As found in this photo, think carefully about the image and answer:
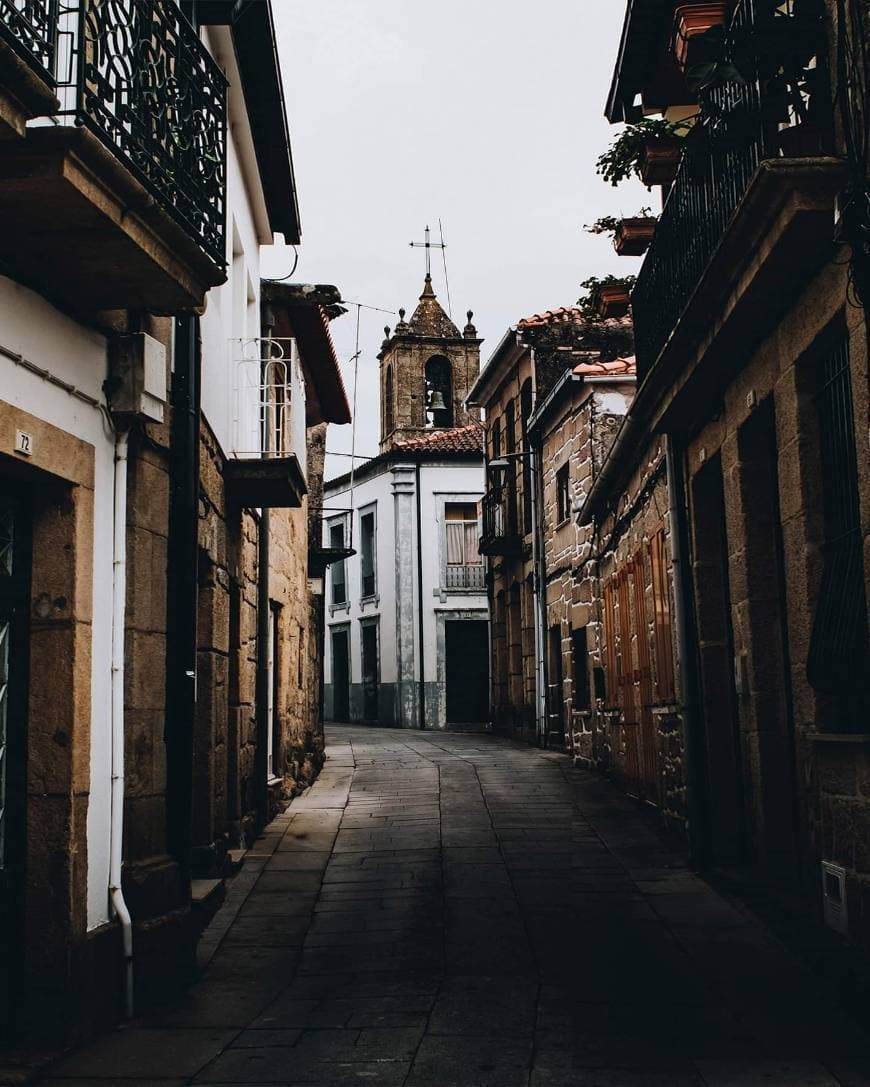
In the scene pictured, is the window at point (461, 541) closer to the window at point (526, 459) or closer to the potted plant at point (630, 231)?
the window at point (526, 459)

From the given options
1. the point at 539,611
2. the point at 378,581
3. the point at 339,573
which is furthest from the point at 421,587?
the point at 539,611

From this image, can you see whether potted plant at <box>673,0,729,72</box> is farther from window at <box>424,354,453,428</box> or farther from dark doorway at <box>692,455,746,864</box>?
window at <box>424,354,453,428</box>

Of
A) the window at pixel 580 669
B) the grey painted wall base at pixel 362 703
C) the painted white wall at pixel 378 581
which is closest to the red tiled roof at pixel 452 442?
the painted white wall at pixel 378 581

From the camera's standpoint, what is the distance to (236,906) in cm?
859

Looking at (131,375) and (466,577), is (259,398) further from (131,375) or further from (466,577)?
(466,577)

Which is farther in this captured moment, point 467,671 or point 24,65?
point 467,671

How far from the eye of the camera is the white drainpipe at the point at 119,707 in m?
6.04

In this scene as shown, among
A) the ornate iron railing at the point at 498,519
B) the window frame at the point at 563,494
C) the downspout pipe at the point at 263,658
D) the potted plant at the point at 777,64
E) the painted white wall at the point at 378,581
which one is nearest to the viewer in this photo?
the potted plant at the point at 777,64

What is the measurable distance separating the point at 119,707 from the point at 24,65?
3.01 metres

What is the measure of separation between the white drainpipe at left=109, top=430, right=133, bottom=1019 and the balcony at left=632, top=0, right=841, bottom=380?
10.4 ft

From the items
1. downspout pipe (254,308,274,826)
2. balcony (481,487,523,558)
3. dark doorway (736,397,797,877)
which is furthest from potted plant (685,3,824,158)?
balcony (481,487,523,558)

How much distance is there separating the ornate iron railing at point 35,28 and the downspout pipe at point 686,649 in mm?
6196

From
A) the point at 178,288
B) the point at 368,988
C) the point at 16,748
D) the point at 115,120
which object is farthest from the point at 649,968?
the point at 115,120

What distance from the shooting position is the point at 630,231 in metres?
11.0
